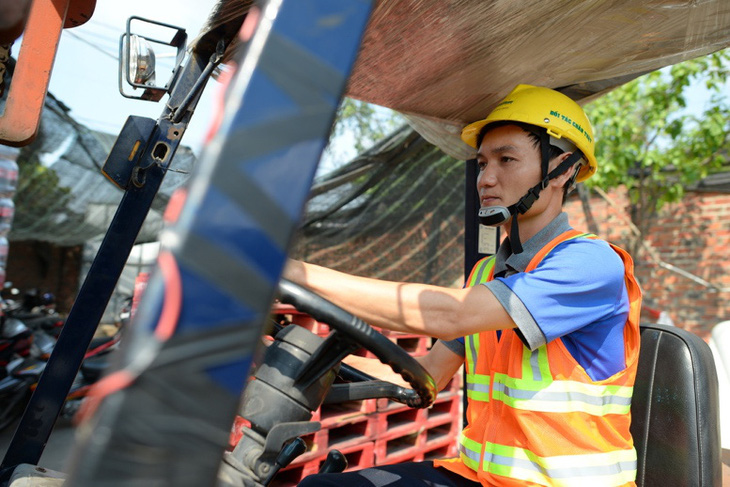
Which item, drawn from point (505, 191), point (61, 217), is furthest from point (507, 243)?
point (61, 217)

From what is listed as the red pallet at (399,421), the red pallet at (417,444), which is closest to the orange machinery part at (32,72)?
the red pallet at (399,421)

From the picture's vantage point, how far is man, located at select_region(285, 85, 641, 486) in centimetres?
139

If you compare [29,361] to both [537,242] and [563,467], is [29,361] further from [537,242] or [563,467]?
[563,467]

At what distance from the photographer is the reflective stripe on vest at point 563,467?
→ 156 cm

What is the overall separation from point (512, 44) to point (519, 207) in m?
0.58

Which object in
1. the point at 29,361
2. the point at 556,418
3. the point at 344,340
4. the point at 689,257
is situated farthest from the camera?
the point at 689,257

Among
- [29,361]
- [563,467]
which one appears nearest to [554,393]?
[563,467]

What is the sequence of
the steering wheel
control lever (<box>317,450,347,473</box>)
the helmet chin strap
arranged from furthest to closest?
1. control lever (<box>317,450,347,473</box>)
2. the helmet chin strap
3. the steering wheel

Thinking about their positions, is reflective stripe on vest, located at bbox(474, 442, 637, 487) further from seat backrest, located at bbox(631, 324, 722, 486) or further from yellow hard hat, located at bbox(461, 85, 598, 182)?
yellow hard hat, located at bbox(461, 85, 598, 182)

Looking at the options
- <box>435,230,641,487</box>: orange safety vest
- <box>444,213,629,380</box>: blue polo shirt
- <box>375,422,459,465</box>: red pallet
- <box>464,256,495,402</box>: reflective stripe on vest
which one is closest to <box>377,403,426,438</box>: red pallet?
<box>375,422,459,465</box>: red pallet

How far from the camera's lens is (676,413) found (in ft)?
5.88

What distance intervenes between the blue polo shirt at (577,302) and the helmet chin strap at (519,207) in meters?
0.21

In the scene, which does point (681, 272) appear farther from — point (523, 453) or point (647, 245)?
point (523, 453)

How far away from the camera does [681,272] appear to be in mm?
8164
